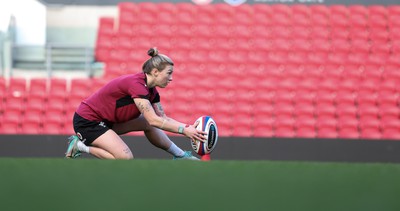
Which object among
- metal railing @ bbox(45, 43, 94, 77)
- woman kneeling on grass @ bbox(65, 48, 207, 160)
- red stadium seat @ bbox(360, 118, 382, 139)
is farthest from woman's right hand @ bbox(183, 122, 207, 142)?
metal railing @ bbox(45, 43, 94, 77)

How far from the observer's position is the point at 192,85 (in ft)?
43.6

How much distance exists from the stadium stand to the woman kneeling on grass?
5.64 metres

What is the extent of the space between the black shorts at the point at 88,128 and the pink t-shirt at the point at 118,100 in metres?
0.04

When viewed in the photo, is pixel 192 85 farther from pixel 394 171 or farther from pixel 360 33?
pixel 394 171

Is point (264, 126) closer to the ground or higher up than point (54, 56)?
closer to the ground

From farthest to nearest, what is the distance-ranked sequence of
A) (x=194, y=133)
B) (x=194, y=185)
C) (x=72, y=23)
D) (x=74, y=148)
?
(x=72, y=23)
(x=74, y=148)
(x=194, y=133)
(x=194, y=185)

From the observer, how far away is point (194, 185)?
13.9 feet

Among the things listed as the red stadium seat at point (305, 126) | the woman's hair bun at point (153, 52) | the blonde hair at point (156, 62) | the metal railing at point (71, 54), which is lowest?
the red stadium seat at point (305, 126)

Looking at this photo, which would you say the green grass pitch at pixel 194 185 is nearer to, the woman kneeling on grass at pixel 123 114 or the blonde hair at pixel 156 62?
the woman kneeling on grass at pixel 123 114

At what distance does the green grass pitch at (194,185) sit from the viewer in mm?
4184

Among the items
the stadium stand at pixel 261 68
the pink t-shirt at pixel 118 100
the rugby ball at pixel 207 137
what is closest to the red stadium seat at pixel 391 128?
the stadium stand at pixel 261 68

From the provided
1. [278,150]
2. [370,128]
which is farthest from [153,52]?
[370,128]

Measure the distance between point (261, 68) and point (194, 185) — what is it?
9.54 metres

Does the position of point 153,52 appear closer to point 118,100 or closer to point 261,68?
point 118,100
